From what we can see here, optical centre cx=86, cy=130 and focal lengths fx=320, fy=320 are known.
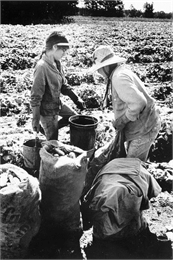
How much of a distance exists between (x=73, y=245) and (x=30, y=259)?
0.42 m

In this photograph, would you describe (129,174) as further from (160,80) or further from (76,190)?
(160,80)

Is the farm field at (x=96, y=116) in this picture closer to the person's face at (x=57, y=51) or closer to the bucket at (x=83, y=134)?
the bucket at (x=83, y=134)

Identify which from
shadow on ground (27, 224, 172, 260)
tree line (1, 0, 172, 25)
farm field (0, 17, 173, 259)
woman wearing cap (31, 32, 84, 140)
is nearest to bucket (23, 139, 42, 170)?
farm field (0, 17, 173, 259)

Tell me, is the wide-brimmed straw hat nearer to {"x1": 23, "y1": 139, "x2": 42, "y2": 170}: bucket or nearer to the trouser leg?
the trouser leg

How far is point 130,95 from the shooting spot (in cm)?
288

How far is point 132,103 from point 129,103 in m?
0.03

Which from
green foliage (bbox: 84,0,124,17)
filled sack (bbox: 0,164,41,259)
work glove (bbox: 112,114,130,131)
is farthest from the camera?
green foliage (bbox: 84,0,124,17)

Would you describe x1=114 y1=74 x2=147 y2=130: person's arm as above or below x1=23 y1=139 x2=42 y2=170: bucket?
above

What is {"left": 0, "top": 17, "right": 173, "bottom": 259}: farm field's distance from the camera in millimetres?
2932

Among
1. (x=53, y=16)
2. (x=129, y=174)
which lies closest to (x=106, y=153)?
(x=129, y=174)

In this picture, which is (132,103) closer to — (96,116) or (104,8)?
(96,116)

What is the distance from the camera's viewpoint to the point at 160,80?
925 centimetres

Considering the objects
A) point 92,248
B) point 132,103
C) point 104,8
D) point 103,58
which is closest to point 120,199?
point 92,248

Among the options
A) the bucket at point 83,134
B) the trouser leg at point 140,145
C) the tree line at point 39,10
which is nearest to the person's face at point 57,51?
the bucket at point 83,134
